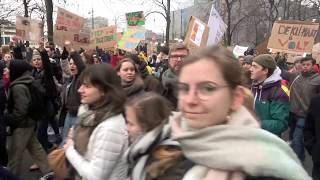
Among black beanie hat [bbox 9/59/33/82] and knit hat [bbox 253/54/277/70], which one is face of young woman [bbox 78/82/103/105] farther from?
black beanie hat [bbox 9/59/33/82]

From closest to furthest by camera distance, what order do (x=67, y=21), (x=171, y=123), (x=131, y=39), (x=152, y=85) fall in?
(x=171, y=123)
(x=152, y=85)
(x=67, y=21)
(x=131, y=39)

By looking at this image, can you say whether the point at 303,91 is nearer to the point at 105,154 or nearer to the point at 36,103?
the point at 36,103

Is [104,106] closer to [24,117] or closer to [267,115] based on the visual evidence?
[267,115]

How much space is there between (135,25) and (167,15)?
34.1 feet

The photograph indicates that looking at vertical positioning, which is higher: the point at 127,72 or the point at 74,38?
the point at 74,38

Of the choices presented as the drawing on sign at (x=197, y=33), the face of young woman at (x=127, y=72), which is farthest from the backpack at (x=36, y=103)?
the drawing on sign at (x=197, y=33)

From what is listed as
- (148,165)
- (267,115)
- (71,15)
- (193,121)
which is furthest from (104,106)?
(71,15)

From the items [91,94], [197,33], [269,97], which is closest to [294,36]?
[197,33]

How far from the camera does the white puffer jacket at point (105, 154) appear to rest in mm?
2695

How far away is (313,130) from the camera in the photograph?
4.32 meters

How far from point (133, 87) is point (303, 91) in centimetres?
331

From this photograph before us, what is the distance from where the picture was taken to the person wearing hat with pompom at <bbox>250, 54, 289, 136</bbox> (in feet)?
14.1

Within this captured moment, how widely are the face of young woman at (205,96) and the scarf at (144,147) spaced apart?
0.50 metres

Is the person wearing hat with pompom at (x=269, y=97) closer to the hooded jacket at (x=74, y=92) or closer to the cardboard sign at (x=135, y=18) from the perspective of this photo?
the hooded jacket at (x=74, y=92)
